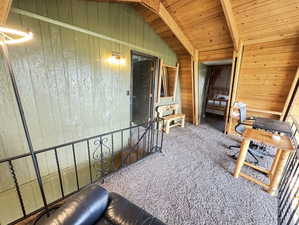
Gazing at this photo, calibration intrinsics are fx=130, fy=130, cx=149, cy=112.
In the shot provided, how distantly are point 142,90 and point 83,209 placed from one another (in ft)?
10.9

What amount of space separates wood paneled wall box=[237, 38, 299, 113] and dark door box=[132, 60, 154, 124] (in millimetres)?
2347

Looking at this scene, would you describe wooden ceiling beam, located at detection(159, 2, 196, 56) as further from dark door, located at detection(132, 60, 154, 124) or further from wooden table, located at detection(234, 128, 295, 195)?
wooden table, located at detection(234, 128, 295, 195)

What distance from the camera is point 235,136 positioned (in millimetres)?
3531

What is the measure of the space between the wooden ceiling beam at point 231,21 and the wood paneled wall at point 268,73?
39cm

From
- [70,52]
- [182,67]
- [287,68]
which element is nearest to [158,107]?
[182,67]

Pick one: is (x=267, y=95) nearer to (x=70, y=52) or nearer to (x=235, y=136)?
(x=235, y=136)

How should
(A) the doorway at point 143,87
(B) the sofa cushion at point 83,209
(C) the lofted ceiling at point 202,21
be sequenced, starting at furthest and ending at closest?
1. (A) the doorway at point 143,87
2. (C) the lofted ceiling at point 202,21
3. (B) the sofa cushion at point 83,209

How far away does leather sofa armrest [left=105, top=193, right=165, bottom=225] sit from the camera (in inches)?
37.9

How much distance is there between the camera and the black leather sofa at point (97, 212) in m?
0.89

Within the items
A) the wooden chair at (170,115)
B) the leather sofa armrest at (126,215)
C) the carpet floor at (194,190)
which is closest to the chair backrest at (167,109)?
the wooden chair at (170,115)

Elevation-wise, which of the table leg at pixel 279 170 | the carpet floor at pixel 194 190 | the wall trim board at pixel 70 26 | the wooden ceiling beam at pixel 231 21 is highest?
the wooden ceiling beam at pixel 231 21

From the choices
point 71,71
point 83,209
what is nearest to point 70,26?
point 71,71

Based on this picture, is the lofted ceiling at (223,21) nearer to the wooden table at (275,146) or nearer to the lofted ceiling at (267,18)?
the lofted ceiling at (267,18)

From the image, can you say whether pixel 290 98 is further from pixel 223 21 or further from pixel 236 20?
pixel 223 21
